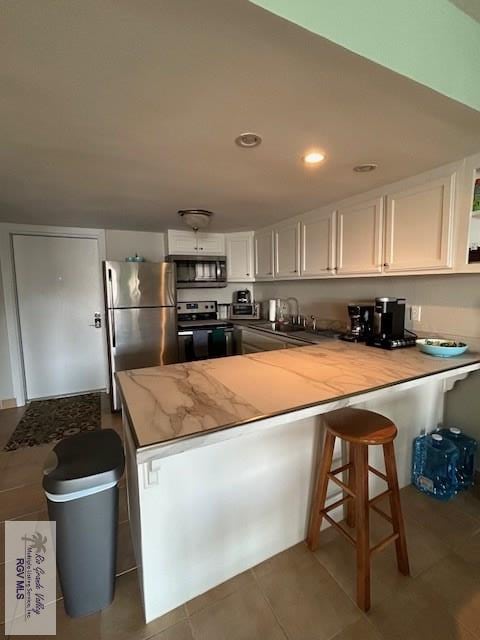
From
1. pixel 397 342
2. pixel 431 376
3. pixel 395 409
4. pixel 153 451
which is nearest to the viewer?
pixel 153 451

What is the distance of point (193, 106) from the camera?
1.18 metres

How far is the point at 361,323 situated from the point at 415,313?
388 mm

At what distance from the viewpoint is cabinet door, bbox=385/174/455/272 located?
1849mm

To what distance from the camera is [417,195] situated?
1.99 metres

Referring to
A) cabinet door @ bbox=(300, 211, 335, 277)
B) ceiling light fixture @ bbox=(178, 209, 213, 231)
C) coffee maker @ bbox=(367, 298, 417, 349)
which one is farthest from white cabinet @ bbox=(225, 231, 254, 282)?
coffee maker @ bbox=(367, 298, 417, 349)

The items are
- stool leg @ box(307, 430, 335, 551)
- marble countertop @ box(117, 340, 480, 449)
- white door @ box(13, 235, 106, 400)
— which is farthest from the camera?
white door @ box(13, 235, 106, 400)

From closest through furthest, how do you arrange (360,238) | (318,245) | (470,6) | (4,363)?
(470,6) < (360,238) < (318,245) < (4,363)

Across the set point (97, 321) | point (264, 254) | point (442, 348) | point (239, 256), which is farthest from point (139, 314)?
point (442, 348)

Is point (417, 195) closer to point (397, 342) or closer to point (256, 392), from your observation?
point (397, 342)

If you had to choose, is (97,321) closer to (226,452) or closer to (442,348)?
(226,452)

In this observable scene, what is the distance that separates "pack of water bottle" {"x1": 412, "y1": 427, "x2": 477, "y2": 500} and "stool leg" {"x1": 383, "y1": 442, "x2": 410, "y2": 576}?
70 centimetres

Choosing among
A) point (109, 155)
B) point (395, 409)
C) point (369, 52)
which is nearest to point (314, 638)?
point (395, 409)

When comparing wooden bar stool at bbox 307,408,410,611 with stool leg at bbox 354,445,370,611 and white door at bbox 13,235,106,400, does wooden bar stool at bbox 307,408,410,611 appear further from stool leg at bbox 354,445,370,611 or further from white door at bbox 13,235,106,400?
white door at bbox 13,235,106,400

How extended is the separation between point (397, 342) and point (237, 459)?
4.64 ft
